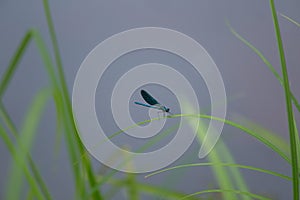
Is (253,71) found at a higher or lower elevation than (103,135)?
higher

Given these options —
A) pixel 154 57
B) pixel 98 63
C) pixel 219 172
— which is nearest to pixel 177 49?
pixel 154 57

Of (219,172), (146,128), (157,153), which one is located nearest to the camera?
(219,172)

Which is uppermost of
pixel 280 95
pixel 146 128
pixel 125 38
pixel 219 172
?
pixel 125 38

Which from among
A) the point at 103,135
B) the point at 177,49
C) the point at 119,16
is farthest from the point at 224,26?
the point at 103,135

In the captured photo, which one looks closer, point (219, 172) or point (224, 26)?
point (219, 172)

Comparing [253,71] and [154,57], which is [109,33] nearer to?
[154,57]

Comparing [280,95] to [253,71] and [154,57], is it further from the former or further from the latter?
[154,57]

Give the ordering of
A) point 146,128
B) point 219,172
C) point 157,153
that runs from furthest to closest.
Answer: point 157,153
point 146,128
point 219,172
